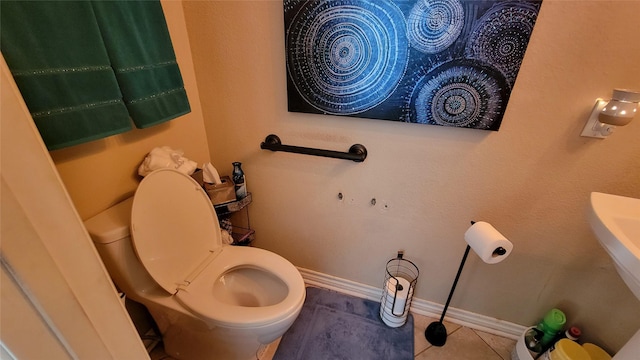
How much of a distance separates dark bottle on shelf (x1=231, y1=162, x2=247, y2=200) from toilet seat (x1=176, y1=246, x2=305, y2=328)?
257 millimetres

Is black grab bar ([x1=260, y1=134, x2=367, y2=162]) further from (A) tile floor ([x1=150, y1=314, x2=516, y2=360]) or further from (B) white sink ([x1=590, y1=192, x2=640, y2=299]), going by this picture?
(A) tile floor ([x1=150, y1=314, x2=516, y2=360])

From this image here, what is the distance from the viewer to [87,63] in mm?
717

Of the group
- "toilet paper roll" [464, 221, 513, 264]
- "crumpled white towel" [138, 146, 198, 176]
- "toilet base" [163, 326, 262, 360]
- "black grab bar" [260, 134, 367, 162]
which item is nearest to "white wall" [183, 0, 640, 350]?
"black grab bar" [260, 134, 367, 162]

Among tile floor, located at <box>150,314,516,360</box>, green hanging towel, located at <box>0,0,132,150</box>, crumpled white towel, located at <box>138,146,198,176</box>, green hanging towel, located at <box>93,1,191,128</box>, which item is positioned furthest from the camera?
tile floor, located at <box>150,314,516,360</box>

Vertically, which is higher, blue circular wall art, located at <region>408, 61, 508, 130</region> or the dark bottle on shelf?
blue circular wall art, located at <region>408, 61, 508, 130</region>

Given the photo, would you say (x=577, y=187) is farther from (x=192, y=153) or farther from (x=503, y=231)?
(x=192, y=153)

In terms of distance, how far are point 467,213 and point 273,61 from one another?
1.04 m

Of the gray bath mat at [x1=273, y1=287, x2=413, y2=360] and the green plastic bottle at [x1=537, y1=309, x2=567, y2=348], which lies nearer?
the green plastic bottle at [x1=537, y1=309, x2=567, y2=348]

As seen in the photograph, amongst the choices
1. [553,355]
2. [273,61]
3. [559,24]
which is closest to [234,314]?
[273,61]

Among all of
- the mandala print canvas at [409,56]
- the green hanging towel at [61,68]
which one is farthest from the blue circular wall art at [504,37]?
the green hanging towel at [61,68]

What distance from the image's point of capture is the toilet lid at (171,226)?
35.3 inches

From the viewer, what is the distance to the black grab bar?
3.68 feet

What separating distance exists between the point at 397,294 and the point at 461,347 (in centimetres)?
41

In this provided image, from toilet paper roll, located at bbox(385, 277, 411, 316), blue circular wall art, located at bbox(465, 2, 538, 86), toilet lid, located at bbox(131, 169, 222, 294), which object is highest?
blue circular wall art, located at bbox(465, 2, 538, 86)
